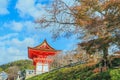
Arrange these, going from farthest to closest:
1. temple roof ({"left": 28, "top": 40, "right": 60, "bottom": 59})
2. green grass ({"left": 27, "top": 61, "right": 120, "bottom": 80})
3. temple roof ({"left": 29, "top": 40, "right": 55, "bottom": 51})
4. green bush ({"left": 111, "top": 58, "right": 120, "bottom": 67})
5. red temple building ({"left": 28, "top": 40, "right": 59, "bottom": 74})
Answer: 1. temple roof ({"left": 29, "top": 40, "right": 55, "bottom": 51})
2. temple roof ({"left": 28, "top": 40, "right": 60, "bottom": 59})
3. red temple building ({"left": 28, "top": 40, "right": 59, "bottom": 74})
4. green bush ({"left": 111, "top": 58, "right": 120, "bottom": 67})
5. green grass ({"left": 27, "top": 61, "right": 120, "bottom": 80})

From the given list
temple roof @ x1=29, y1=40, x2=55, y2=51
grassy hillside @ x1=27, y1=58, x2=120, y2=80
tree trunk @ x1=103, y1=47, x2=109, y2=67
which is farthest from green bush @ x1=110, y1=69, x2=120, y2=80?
temple roof @ x1=29, y1=40, x2=55, y2=51

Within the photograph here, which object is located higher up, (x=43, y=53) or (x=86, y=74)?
(x=43, y=53)

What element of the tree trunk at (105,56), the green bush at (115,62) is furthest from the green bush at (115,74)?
the green bush at (115,62)

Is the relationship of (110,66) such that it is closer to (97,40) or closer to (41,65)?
(97,40)

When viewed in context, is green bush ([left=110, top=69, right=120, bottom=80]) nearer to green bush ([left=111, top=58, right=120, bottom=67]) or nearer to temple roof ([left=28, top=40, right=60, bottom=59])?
green bush ([left=111, top=58, right=120, bottom=67])

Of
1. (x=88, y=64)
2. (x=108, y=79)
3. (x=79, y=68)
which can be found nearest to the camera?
(x=108, y=79)

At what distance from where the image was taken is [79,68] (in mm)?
16750

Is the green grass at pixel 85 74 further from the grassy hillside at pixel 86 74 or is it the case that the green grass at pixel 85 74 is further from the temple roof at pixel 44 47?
the temple roof at pixel 44 47

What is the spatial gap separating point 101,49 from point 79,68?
3.50 metres

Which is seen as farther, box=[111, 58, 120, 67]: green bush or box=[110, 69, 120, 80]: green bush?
box=[111, 58, 120, 67]: green bush

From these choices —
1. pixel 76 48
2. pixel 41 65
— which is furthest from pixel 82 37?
pixel 41 65

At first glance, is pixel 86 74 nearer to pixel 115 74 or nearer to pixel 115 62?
pixel 115 62

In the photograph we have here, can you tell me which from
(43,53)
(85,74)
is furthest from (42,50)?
(85,74)

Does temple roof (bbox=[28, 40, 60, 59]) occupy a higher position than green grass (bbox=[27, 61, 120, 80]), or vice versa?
temple roof (bbox=[28, 40, 60, 59])
